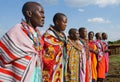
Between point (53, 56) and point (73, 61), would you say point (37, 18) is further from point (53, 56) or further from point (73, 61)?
point (73, 61)

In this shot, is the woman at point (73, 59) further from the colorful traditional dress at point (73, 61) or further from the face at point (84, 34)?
the face at point (84, 34)

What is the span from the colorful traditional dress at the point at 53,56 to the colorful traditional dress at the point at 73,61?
24.1 inches

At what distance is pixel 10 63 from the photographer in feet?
18.6

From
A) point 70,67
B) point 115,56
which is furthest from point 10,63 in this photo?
point 115,56

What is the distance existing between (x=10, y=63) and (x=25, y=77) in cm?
29

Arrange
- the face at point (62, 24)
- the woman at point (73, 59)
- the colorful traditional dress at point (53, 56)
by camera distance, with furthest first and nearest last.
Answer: the woman at point (73, 59) < the face at point (62, 24) < the colorful traditional dress at point (53, 56)

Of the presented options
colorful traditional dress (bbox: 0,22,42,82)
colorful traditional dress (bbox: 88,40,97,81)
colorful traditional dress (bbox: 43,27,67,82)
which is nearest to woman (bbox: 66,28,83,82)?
colorful traditional dress (bbox: 43,27,67,82)

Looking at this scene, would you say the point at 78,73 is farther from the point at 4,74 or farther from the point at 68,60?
the point at 4,74

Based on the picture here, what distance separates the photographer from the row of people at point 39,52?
566cm

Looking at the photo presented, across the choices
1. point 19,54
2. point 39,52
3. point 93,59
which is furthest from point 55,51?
point 93,59

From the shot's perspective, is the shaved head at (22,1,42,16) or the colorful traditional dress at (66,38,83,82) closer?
the shaved head at (22,1,42,16)

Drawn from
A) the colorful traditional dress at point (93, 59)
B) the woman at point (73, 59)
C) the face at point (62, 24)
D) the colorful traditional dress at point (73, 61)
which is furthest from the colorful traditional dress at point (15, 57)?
the colorful traditional dress at point (93, 59)

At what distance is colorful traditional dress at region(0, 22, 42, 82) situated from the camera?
564 cm

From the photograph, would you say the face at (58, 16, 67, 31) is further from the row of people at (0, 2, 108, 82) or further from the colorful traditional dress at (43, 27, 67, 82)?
the colorful traditional dress at (43, 27, 67, 82)
